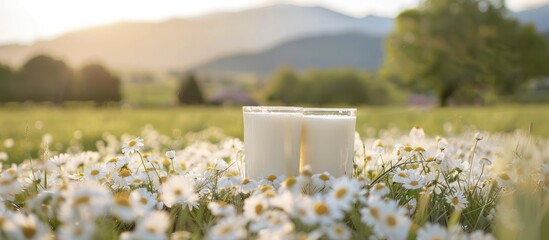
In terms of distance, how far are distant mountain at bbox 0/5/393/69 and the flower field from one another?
14844cm

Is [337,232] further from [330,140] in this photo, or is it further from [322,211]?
[330,140]

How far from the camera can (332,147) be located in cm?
344

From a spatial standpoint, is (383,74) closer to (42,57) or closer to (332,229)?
(332,229)

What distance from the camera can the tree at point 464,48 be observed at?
111ft

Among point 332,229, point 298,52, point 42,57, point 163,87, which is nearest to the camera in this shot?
point 332,229

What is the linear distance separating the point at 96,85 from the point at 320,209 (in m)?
58.7

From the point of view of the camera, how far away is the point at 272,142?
344 centimetres

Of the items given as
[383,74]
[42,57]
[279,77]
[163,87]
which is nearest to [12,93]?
[42,57]

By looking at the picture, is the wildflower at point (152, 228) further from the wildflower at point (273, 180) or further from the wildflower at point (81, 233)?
the wildflower at point (273, 180)

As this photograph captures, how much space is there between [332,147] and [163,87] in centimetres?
6843

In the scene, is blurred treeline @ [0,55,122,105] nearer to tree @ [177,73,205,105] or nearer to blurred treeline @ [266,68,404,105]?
tree @ [177,73,205,105]

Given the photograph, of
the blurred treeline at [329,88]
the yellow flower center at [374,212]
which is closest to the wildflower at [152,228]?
the yellow flower center at [374,212]

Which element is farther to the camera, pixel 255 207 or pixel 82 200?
pixel 255 207

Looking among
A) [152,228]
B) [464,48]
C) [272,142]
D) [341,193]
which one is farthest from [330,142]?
[464,48]
